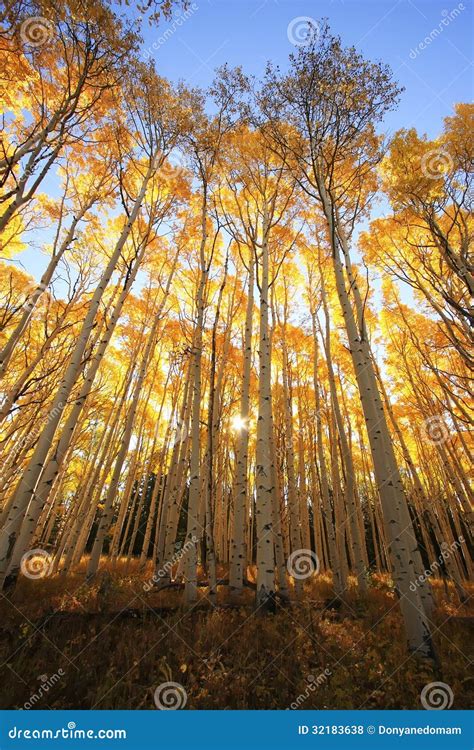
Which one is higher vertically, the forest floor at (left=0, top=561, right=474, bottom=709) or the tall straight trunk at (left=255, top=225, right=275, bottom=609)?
the tall straight trunk at (left=255, top=225, right=275, bottom=609)

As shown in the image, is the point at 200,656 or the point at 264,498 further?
the point at 264,498

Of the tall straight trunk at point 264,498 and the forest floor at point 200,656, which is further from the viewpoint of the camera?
the tall straight trunk at point 264,498

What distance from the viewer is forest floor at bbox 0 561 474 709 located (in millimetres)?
2648

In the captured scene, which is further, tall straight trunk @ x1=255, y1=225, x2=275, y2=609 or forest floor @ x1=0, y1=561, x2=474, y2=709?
tall straight trunk @ x1=255, y1=225, x2=275, y2=609

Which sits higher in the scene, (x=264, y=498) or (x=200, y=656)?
(x=264, y=498)

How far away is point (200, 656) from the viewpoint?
325cm

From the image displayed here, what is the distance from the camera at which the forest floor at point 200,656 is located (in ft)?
8.69

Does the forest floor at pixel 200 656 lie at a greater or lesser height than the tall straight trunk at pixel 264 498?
lesser
